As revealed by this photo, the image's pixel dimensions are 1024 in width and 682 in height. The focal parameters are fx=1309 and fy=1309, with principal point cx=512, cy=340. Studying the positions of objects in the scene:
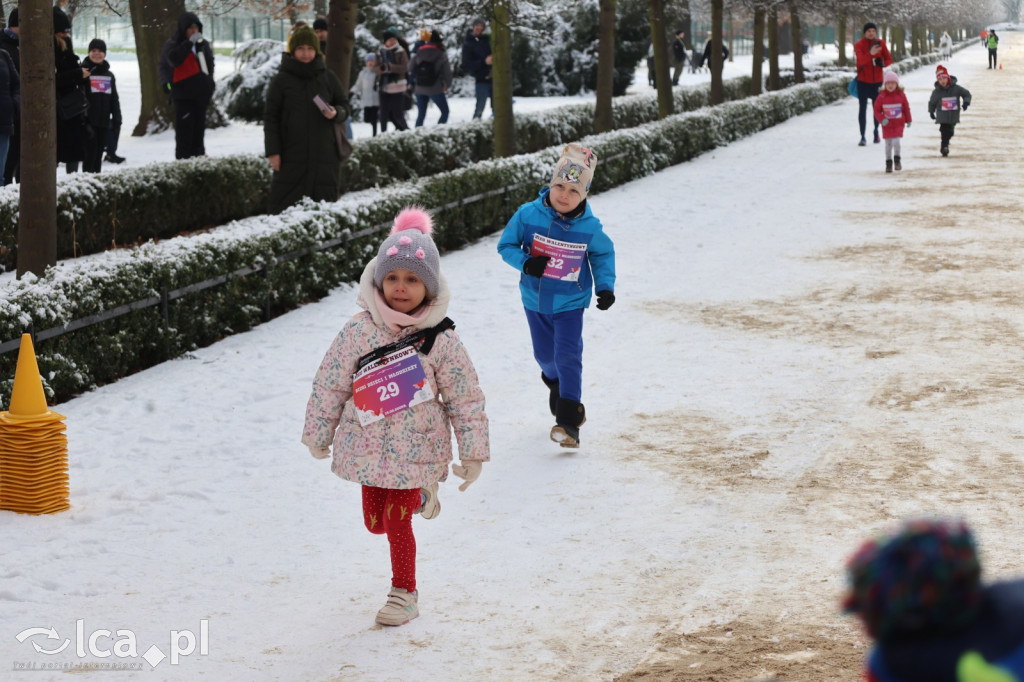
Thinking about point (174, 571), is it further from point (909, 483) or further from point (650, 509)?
point (909, 483)

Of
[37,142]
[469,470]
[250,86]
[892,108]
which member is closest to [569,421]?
[469,470]

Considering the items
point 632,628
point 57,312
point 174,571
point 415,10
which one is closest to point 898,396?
point 632,628

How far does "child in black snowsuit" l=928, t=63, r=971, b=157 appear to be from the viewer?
19.1 meters

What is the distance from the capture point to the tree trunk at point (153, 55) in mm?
19516

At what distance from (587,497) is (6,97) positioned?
7662 millimetres

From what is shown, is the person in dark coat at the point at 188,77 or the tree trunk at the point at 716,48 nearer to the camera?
the person in dark coat at the point at 188,77

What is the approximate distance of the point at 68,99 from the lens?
12898 mm

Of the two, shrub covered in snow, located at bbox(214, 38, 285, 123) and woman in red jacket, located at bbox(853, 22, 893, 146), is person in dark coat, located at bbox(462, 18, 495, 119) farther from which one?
woman in red jacket, located at bbox(853, 22, 893, 146)

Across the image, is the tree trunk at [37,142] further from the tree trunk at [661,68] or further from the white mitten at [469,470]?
the tree trunk at [661,68]

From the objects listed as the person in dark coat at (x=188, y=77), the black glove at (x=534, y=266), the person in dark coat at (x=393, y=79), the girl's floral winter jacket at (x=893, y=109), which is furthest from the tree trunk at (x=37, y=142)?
the person in dark coat at (x=393, y=79)

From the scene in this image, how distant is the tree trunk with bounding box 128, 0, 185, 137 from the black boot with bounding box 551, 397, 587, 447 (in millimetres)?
14759

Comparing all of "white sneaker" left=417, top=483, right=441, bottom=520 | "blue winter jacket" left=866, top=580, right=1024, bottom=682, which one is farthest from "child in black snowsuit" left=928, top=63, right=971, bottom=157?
"blue winter jacket" left=866, top=580, right=1024, bottom=682

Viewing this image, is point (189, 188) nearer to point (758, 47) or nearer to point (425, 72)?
point (425, 72)

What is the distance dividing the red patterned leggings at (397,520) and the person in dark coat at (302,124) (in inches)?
267
